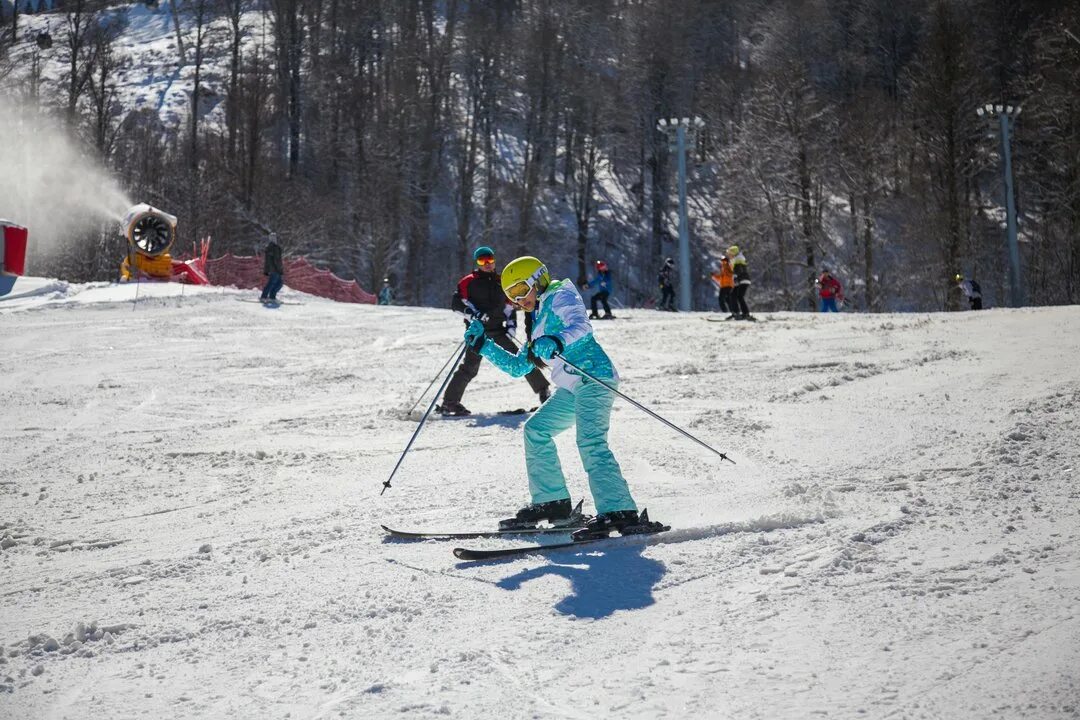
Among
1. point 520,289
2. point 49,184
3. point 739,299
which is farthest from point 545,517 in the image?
point 49,184

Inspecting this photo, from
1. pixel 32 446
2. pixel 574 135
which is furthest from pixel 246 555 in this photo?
pixel 574 135

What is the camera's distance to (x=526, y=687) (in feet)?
11.3

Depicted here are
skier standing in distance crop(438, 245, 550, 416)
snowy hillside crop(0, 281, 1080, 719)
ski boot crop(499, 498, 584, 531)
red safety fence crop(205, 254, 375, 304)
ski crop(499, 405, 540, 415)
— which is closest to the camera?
snowy hillside crop(0, 281, 1080, 719)

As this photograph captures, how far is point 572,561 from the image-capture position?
5008 millimetres

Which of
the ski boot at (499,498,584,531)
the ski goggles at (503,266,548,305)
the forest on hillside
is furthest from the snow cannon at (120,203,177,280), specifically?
the ski boot at (499,498,584,531)

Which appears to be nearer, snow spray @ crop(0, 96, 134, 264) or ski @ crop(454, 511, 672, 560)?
ski @ crop(454, 511, 672, 560)

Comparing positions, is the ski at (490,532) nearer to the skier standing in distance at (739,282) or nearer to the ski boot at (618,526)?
the ski boot at (618,526)

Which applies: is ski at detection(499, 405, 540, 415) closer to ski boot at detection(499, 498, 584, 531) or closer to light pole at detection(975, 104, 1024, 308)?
ski boot at detection(499, 498, 584, 531)

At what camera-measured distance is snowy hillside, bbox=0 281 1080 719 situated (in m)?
3.41

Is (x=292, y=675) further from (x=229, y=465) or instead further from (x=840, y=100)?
(x=840, y=100)

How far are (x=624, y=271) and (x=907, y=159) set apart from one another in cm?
1425

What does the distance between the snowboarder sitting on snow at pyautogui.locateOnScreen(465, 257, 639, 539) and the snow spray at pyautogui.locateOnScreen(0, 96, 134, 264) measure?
111 ft

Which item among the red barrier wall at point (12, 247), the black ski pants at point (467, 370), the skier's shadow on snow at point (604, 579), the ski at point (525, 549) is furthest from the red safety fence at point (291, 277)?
the skier's shadow on snow at point (604, 579)

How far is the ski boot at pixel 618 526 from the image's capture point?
523 centimetres
